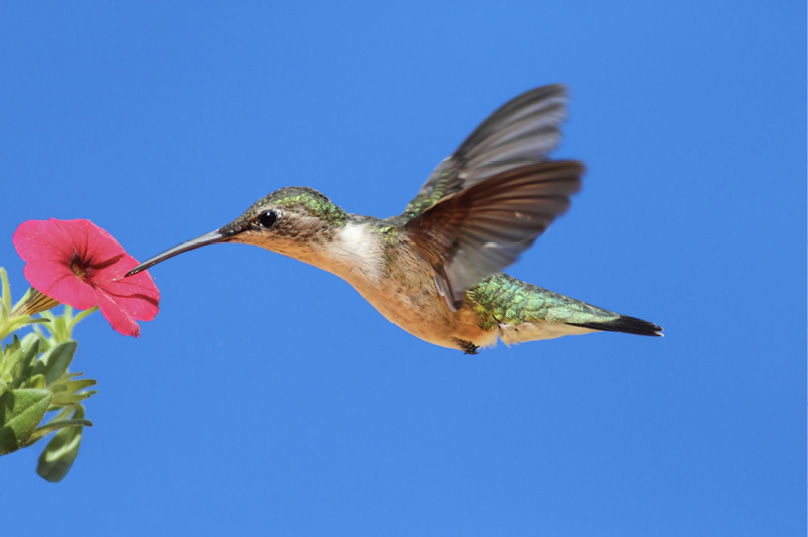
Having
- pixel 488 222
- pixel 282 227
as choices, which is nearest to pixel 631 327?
pixel 488 222

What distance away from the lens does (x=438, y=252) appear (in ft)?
2.79

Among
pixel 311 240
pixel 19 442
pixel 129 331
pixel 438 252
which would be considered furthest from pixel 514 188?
pixel 19 442

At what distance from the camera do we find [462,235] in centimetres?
83

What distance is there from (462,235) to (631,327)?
0.99ft

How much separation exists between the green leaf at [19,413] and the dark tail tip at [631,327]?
2.20 ft

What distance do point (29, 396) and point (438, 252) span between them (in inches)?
18.0

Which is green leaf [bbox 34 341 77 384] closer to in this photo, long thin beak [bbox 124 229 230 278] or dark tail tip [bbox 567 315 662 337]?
long thin beak [bbox 124 229 230 278]

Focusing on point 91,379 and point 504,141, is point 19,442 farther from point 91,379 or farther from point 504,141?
point 504,141

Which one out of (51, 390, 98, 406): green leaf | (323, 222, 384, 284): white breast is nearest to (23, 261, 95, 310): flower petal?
(51, 390, 98, 406): green leaf

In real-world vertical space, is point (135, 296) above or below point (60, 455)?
above

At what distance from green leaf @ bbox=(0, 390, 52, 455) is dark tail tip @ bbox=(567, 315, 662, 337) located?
67cm

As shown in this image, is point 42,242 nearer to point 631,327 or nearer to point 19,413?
point 19,413

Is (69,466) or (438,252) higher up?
(438,252)

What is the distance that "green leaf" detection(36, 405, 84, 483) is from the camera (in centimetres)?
78
